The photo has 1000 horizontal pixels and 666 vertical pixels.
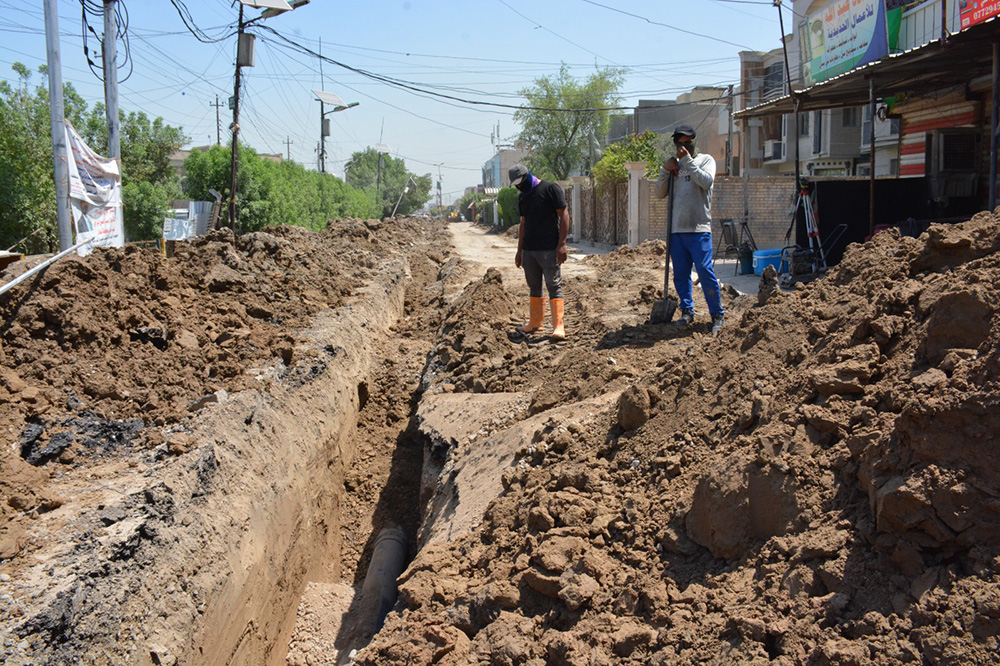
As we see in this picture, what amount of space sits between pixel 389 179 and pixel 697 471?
82054mm

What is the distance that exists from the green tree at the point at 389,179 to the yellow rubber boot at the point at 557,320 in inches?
2524

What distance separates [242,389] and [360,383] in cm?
280

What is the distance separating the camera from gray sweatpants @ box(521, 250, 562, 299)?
7895 mm

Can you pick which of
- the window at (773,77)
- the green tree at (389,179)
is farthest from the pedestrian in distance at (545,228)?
the green tree at (389,179)

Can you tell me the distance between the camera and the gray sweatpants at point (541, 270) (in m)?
7.89

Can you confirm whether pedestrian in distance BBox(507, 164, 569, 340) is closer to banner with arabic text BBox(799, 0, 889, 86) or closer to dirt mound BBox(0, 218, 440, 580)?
dirt mound BBox(0, 218, 440, 580)

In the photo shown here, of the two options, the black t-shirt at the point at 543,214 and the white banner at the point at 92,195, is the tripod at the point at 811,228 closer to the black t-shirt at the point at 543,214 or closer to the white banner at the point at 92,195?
the black t-shirt at the point at 543,214

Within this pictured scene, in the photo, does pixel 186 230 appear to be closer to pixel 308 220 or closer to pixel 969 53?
pixel 308 220

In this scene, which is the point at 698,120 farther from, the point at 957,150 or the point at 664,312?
the point at 664,312

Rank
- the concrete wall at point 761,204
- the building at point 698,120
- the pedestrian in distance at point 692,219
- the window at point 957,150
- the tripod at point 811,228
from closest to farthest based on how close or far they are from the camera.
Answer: the pedestrian in distance at point 692,219
the tripod at point 811,228
the window at point 957,150
the concrete wall at point 761,204
the building at point 698,120

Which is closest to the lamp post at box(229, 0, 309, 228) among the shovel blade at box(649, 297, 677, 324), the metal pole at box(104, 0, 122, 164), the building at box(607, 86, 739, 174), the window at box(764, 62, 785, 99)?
the metal pole at box(104, 0, 122, 164)

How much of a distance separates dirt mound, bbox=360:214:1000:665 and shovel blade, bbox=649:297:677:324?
2888 mm

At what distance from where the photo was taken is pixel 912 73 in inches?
427

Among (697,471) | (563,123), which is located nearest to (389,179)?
(563,123)
